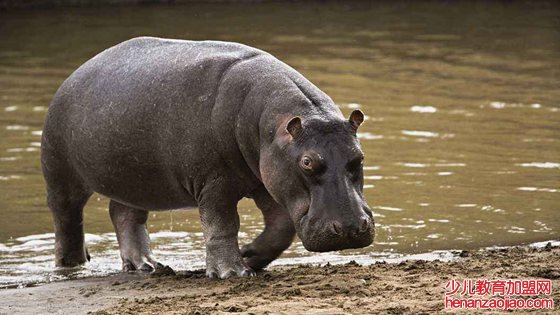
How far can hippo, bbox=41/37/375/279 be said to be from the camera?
21.1 feet

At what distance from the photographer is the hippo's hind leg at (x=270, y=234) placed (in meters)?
7.23

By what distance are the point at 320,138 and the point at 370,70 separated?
9.87 meters

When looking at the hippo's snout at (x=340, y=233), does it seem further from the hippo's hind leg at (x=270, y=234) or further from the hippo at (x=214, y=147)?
the hippo's hind leg at (x=270, y=234)

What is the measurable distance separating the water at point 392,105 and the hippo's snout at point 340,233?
185 centimetres

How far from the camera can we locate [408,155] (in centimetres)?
1156

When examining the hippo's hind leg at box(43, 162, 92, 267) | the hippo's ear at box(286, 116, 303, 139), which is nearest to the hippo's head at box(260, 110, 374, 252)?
the hippo's ear at box(286, 116, 303, 139)

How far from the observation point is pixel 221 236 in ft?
23.4

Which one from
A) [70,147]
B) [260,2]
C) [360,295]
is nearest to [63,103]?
[70,147]

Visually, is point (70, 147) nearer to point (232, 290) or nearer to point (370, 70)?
point (232, 290)

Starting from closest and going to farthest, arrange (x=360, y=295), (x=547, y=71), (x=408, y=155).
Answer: (x=360, y=295) < (x=408, y=155) < (x=547, y=71)

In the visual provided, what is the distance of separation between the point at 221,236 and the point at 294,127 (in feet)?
3.05

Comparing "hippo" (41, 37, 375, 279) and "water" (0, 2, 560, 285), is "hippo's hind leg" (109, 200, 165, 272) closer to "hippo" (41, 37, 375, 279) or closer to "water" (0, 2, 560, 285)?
"hippo" (41, 37, 375, 279)

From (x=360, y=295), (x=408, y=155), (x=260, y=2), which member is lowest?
(x=360, y=295)

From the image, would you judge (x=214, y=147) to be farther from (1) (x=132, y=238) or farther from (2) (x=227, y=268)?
(1) (x=132, y=238)
